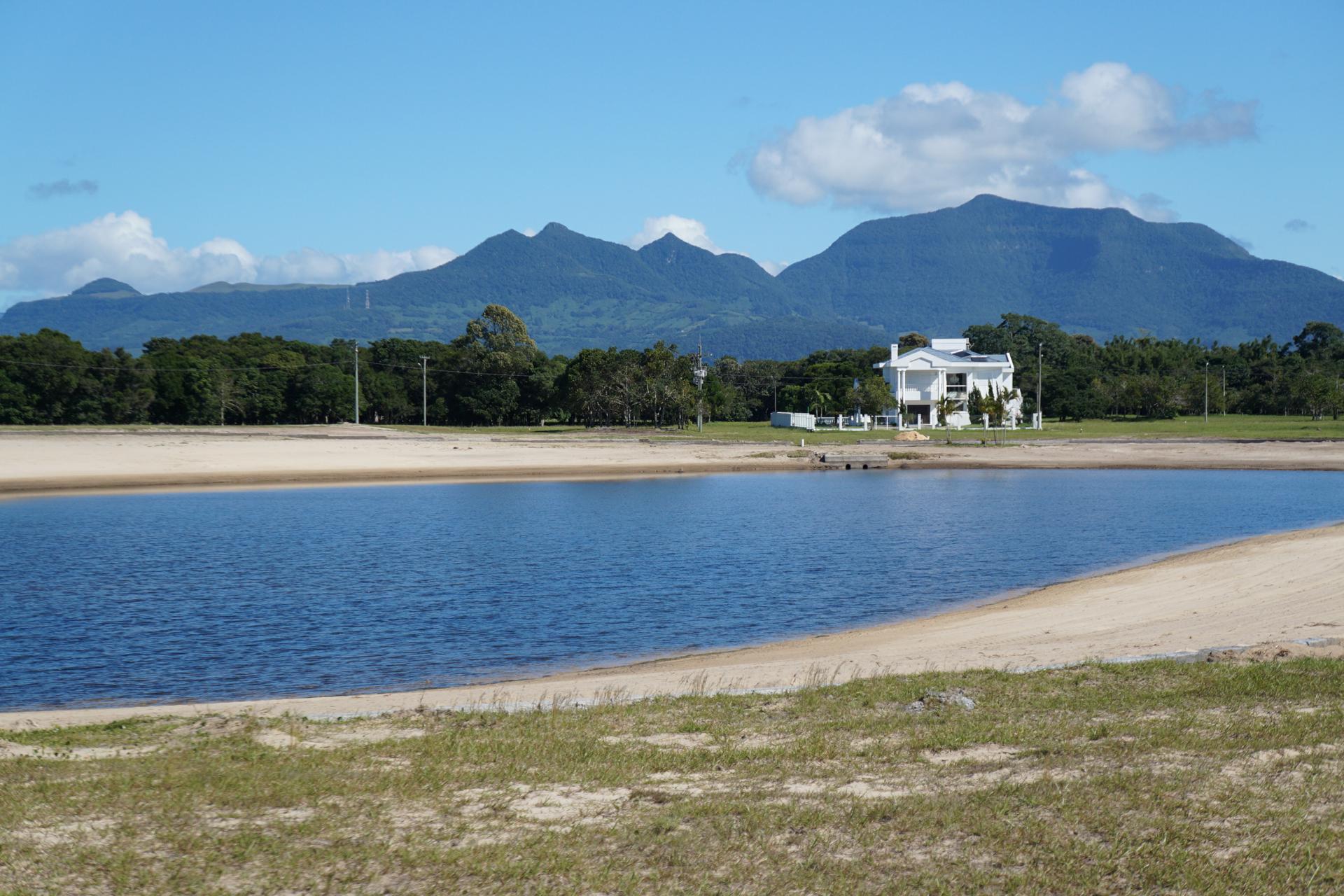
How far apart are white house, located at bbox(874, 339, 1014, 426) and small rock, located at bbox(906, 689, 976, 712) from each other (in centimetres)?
9814

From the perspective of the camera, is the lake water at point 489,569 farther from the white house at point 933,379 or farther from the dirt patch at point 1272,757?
the white house at point 933,379

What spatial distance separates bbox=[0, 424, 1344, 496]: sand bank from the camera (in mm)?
54500

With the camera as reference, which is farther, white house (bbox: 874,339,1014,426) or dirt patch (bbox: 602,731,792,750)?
white house (bbox: 874,339,1014,426)

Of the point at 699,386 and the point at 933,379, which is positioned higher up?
the point at 933,379

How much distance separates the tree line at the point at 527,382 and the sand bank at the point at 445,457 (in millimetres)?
16762

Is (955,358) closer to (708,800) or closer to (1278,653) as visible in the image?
(1278,653)

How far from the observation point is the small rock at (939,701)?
11359 millimetres

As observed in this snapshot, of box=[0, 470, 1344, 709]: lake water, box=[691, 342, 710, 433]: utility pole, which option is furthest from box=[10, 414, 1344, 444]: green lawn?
box=[0, 470, 1344, 709]: lake water

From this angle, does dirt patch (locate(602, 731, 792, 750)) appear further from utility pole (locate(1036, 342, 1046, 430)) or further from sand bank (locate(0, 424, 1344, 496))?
utility pole (locate(1036, 342, 1046, 430))

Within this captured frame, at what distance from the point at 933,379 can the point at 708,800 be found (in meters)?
106

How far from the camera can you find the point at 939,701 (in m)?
11.5

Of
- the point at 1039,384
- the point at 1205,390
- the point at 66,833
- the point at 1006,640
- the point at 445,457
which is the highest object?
the point at 1039,384

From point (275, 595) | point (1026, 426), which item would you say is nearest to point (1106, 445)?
point (1026, 426)

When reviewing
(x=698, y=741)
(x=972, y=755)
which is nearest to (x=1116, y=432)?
(x=972, y=755)
